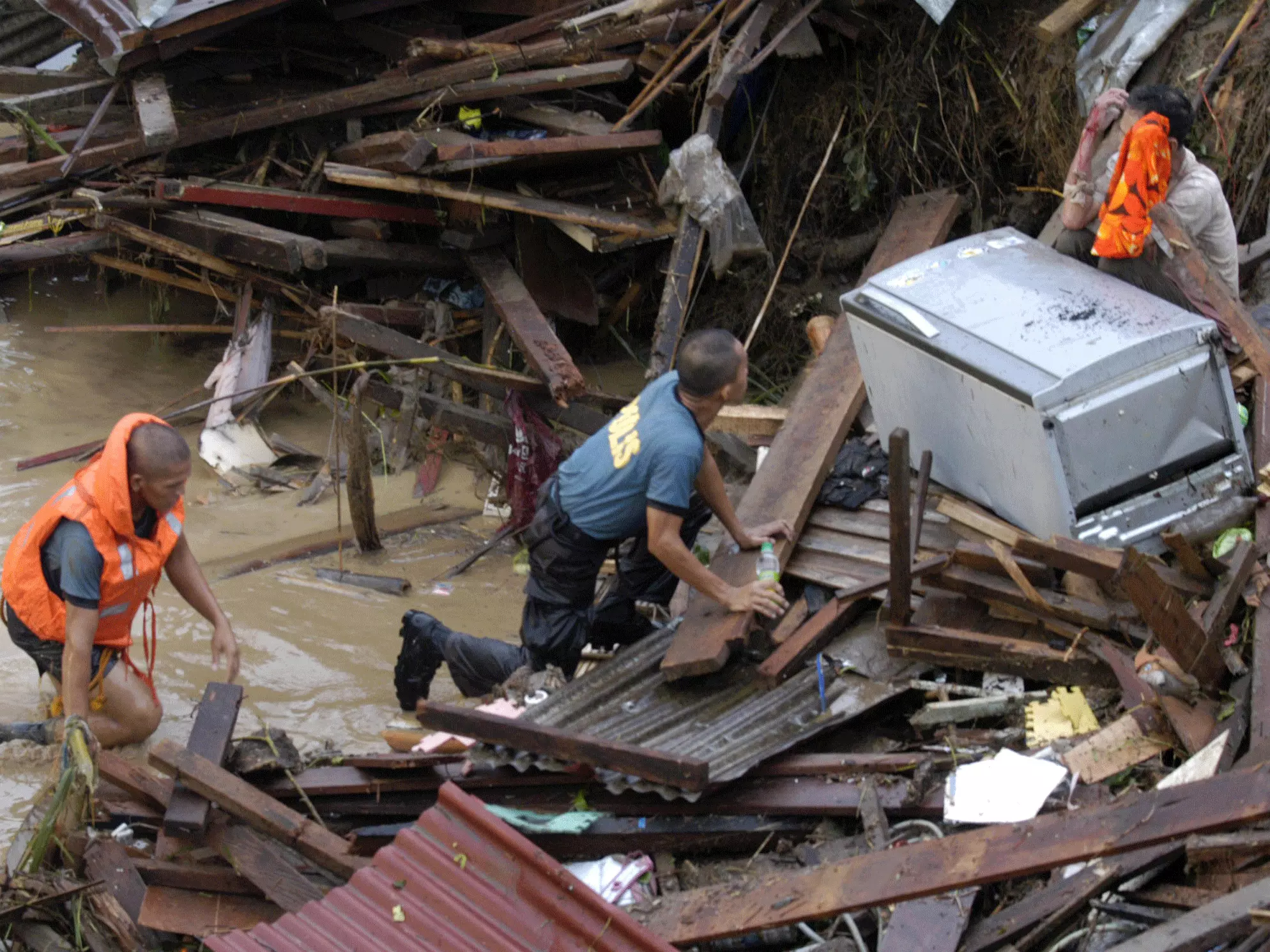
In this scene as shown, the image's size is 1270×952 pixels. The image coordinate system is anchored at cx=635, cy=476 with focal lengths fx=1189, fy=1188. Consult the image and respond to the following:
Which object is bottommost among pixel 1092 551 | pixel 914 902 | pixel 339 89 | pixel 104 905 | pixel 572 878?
pixel 104 905

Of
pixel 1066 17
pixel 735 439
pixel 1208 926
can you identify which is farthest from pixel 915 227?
pixel 1208 926

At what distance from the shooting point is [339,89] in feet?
27.3

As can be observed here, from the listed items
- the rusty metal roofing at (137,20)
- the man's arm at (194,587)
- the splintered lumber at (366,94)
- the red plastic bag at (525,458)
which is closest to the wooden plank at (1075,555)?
the man's arm at (194,587)

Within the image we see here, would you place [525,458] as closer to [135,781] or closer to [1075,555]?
[135,781]

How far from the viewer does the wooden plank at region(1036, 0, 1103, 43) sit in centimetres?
674

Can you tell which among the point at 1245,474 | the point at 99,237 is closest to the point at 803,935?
the point at 1245,474

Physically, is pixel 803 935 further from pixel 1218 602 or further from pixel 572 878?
pixel 1218 602

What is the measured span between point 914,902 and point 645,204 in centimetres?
575

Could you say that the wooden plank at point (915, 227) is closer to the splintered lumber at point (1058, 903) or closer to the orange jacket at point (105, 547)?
the orange jacket at point (105, 547)

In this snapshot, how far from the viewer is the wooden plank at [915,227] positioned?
7.38m

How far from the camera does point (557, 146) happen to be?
7738 millimetres

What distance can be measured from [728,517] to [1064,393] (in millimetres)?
1493

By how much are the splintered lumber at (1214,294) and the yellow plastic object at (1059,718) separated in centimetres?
188

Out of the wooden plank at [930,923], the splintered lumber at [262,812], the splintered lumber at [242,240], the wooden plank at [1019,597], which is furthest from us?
the splintered lumber at [242,240]
